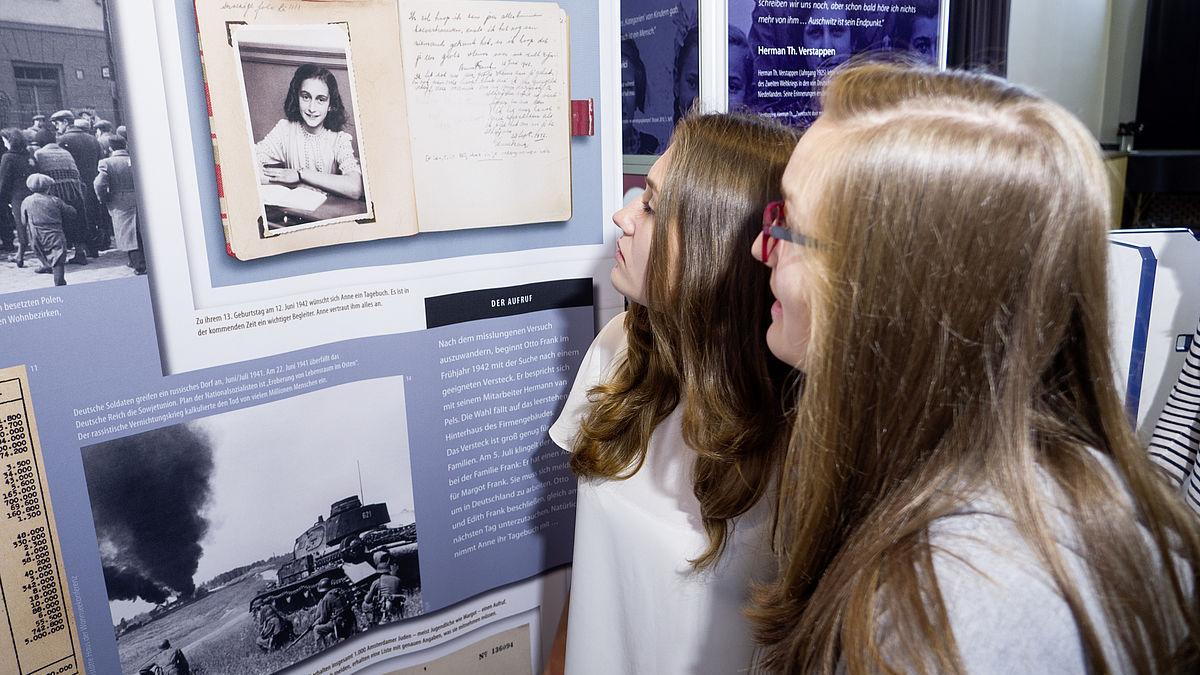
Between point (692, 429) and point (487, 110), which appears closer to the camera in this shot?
point (692, 429)

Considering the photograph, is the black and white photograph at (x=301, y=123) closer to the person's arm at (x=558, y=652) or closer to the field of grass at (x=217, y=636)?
the field of grass at (x=217, y=636)

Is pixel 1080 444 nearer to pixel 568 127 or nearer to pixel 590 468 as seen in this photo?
pixel 590 468

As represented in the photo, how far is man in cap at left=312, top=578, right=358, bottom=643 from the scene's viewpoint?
1.21 metres

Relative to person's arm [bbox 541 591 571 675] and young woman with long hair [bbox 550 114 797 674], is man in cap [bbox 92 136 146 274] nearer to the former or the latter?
young woman with long hair [bbox 550 114 797 674]

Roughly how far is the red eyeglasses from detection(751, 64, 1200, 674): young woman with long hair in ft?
0.07

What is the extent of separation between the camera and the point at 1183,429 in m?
1.26

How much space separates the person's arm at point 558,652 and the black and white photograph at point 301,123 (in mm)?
890

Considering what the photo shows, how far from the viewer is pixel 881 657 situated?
0.60 meters

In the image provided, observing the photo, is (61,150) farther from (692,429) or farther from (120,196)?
(692,429)

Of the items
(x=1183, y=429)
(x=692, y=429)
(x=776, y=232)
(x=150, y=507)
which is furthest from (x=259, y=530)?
(x=1183, y=429)

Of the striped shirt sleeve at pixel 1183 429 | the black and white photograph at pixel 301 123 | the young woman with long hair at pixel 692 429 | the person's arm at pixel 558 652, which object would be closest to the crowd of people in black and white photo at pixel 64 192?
the black and white photograph at pixel 301 123

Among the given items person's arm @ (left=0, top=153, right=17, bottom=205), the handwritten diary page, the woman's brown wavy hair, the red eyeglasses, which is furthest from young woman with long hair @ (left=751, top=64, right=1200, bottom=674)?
person's arm @ (left=0, top=153, right=17, bottom=205)

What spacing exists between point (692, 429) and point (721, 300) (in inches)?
7.5

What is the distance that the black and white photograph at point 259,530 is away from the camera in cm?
103
